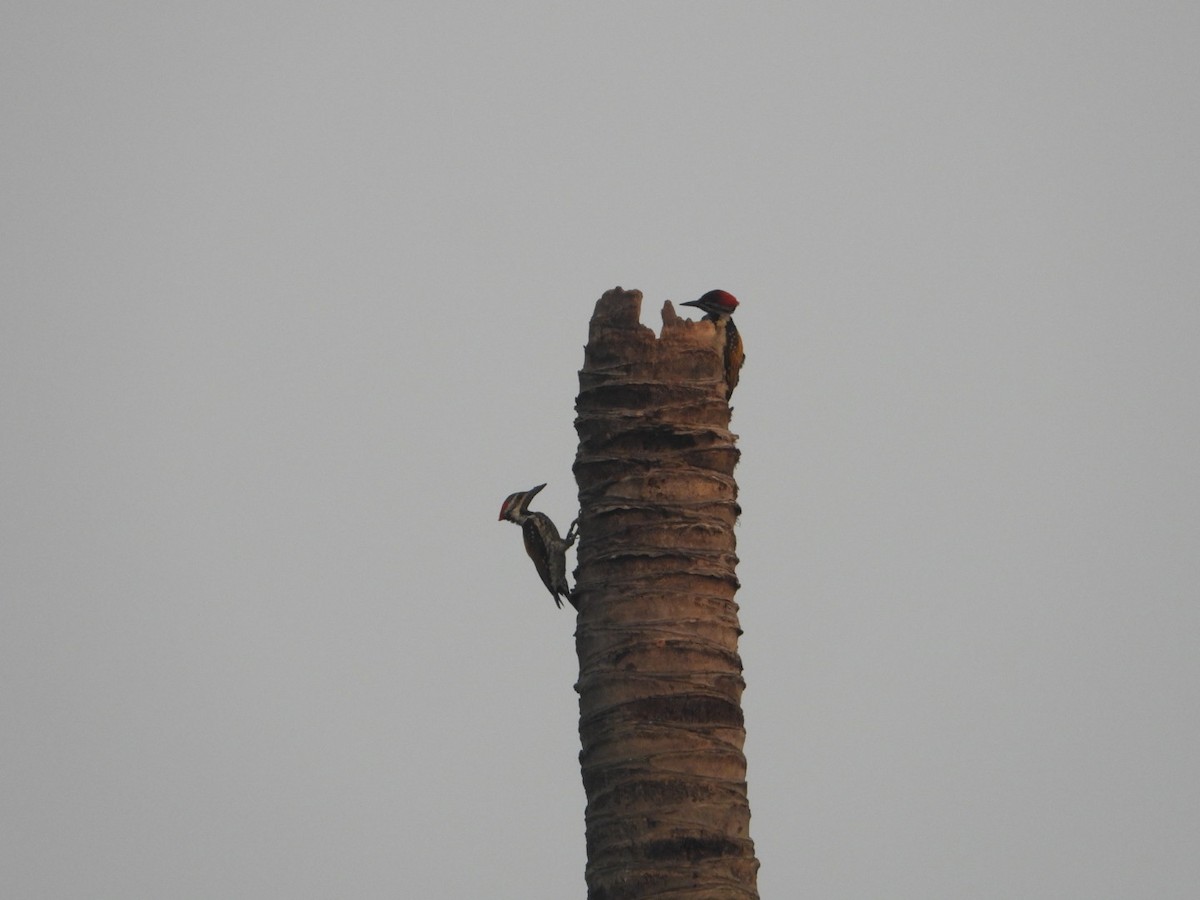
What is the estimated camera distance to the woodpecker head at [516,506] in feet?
41.8

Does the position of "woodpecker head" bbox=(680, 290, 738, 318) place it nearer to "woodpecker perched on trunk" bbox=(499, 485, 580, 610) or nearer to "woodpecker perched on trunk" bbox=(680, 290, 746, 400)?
"woodpecker perched on trunk" bbox=(680, 290, 746, 400)

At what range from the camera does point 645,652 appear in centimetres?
888

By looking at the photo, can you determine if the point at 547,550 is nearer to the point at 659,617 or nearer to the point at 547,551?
the point at 547,551

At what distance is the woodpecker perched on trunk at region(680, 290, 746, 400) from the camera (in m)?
9.73

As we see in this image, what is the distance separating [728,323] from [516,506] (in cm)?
337

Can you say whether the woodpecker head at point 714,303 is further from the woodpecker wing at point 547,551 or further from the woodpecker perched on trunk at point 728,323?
the woodpecker wing at point 547,551

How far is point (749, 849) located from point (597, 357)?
2.55 meters

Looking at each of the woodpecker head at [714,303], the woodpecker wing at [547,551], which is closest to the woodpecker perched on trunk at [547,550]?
the woodpecker wing at [547,551]

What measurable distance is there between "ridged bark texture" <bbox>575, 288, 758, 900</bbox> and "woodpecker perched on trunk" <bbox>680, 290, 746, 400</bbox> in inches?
13.9

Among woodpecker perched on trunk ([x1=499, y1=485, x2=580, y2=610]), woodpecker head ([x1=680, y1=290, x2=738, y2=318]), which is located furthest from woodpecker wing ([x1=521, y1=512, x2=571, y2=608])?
woodpecker head ([x1=680, y1=290, x2=738, y2=318])

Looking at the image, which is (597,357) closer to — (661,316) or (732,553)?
(661,316)

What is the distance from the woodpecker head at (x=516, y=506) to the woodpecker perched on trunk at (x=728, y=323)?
8.15 ft

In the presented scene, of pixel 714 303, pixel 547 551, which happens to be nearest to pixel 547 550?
pixel 547 551

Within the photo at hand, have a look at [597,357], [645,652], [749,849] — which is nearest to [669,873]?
[749,849]
